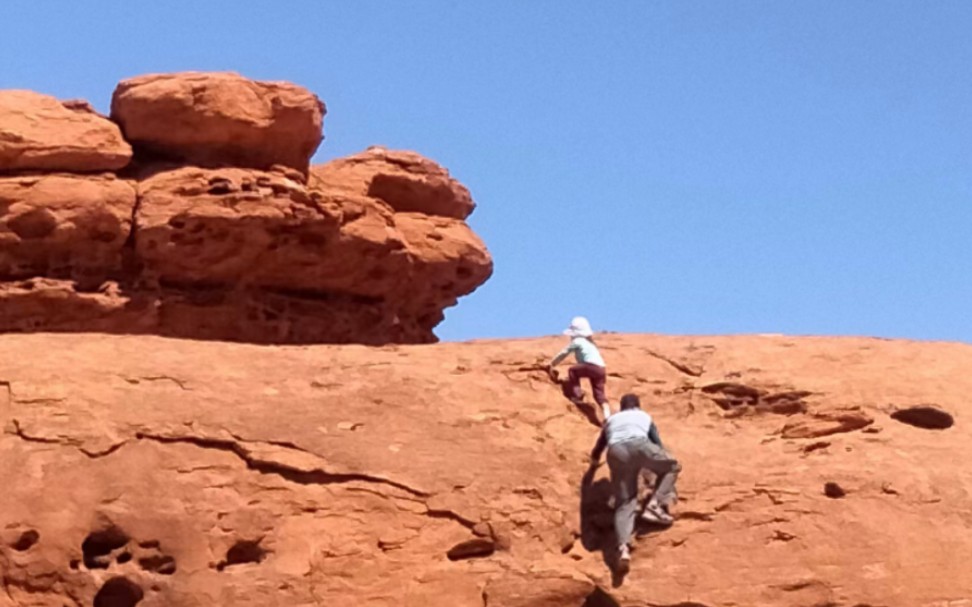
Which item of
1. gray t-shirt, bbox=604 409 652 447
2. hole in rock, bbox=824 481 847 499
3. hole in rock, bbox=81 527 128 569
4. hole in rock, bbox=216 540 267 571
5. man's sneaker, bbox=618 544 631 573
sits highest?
hole in rock, bbox=824 481 847 499

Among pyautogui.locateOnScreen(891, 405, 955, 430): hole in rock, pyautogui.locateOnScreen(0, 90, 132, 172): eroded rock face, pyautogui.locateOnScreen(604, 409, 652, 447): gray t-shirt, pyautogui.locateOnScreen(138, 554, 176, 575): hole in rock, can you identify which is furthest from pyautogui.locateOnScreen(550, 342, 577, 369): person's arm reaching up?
pyautogui.locateOnScreen(0, 90, 132, 172): eroded rock face

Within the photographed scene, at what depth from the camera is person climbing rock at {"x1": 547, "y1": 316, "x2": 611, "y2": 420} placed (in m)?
15.3

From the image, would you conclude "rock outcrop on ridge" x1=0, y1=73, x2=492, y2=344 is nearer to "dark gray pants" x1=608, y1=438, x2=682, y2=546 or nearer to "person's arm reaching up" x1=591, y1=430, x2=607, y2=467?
"person's arm reaching up" x1=591, y1=430, x2=607, y2=467

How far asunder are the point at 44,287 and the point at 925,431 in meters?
11.6

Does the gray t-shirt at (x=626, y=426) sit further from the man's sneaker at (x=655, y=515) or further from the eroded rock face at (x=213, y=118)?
the eroded rock face at (x=213, y=118)

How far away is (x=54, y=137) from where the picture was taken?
19766mm

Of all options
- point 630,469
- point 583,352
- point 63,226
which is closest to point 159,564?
point 630,469

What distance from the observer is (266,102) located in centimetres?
2081

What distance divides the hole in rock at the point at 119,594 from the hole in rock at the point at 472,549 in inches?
116

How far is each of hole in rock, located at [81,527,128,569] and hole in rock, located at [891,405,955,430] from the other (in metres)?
8.39

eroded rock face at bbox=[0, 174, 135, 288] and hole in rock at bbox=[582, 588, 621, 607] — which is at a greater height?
eroded rock face at bbox=[0, 174, 135, 288]

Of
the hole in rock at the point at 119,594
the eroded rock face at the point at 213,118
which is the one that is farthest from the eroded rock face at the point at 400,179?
the hole in rock at the point at 119,594

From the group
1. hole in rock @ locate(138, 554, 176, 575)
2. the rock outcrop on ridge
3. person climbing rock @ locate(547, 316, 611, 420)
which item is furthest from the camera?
the rock outcrop on ridge

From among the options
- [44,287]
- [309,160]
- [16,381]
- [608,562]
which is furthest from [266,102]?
[608,562]
